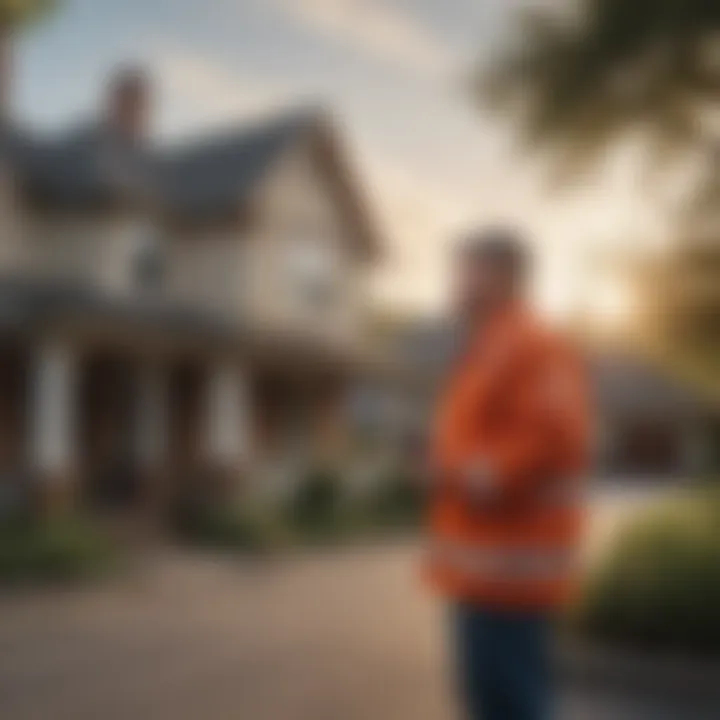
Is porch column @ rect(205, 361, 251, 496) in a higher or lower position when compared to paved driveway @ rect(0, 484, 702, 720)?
higher

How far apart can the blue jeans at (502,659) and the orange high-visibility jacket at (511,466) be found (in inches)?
1.2

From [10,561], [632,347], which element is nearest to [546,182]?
[632,347]

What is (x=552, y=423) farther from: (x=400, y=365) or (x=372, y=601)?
(x=372, y=601)

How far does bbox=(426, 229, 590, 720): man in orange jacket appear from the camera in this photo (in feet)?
5.38

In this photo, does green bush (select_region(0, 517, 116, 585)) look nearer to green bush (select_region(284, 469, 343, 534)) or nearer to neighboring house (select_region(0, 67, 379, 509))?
neighboring house (select_region(0, 67, 379, 509))

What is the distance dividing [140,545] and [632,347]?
88 cm

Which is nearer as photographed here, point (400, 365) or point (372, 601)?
point (400, 365)

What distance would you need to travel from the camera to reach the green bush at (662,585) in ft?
9.60

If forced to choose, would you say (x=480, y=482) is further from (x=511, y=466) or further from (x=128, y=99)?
(x=128, y=99)

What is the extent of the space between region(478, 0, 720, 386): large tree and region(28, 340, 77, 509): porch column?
0.83 m

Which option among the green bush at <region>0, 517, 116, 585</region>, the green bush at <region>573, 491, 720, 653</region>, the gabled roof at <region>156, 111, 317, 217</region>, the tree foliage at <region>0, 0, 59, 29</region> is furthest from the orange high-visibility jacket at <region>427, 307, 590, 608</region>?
the green bush at <region>573, 491, 720, 653</region>

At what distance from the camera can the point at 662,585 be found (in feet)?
9.80

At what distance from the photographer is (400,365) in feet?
6.51

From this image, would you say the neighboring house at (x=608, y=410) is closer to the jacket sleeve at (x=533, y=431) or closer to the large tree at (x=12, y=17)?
the jacket sleeve at (x=533, y=431)
